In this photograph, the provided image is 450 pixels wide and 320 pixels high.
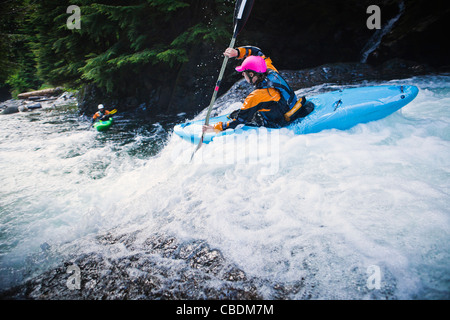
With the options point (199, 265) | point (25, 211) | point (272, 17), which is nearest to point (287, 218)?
point (199, 265)

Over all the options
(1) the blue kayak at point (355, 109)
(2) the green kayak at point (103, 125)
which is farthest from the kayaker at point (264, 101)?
(2) the green kayak at point (103, 125)

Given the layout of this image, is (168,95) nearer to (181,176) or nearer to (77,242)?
(181,176)

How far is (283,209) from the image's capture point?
1.94 meters

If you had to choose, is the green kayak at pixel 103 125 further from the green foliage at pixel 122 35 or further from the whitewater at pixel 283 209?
the whitewater at pixel 283 209

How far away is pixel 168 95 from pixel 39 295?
7465mm

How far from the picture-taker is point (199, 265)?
157 centimetres

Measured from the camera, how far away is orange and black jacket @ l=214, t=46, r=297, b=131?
279 cm

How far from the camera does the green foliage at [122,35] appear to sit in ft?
19.7

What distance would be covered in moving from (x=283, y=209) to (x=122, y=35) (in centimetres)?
827

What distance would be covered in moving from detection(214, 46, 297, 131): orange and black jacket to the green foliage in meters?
3.95

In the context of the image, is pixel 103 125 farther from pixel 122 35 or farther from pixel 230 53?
pixel 230 53

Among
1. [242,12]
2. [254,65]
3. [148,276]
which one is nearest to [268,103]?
[254,65]

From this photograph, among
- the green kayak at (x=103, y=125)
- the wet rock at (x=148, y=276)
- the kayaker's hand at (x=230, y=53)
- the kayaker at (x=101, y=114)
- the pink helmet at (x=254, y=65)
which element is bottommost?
the wet rock at (x=148, y=276)

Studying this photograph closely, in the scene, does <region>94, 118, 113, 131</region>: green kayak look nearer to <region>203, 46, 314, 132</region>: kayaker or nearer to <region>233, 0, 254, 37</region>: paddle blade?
<region>203, 46, 314, 132</region>: kayaker
